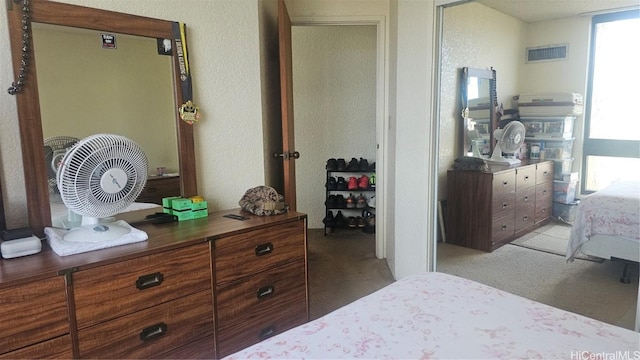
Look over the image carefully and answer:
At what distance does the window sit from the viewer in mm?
2037

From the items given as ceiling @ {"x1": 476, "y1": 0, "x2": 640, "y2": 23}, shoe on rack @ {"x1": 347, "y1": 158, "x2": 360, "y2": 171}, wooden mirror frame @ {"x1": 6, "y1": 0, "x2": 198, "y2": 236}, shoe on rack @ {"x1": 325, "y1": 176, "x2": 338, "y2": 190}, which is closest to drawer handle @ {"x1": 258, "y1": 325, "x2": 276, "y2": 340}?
wooden mirror frame @ {"x1": 6, "y1": 0, "x2": 198, "y2": 236}

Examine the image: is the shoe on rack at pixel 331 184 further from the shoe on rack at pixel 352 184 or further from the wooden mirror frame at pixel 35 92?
the wooden mirror frame at pixel 35 92

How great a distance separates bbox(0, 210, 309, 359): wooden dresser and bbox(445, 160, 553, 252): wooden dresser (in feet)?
4.40

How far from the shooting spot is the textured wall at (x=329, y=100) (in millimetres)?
4352

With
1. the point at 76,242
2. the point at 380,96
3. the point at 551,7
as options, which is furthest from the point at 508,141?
the point at 76,242

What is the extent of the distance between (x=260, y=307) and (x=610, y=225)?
6.43 feet

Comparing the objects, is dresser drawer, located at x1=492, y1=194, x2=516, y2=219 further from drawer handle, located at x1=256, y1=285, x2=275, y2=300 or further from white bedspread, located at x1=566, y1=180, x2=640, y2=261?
drawer handle, located at x1=256, y1=285, x2=275, y2=300

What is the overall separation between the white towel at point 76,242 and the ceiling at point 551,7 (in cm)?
242

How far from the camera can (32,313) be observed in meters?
1.30

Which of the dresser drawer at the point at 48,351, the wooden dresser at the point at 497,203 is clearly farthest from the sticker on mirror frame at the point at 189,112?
the wooden dresser at the point at 497,203

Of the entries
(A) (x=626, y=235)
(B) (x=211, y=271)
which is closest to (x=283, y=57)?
(B) (x=211, y=271)

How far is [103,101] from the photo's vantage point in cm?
189

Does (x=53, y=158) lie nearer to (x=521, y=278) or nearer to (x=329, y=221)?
(x=521, y=278)

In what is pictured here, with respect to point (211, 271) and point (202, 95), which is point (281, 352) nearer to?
point (211, 271)
